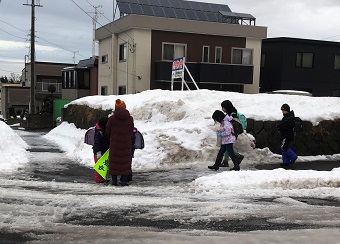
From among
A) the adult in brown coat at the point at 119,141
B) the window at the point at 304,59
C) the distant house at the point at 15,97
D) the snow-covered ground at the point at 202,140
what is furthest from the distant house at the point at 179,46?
the distant house at the point at 15,97

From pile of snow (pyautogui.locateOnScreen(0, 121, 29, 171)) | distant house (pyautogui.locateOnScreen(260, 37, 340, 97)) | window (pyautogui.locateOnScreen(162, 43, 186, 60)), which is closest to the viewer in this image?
pile of snow (pyautogui.locateOnScreen(0, 121, 29, 171))

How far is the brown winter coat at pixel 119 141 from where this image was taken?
7.54 metres

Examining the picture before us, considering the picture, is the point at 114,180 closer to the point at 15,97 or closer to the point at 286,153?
the point at 286,153

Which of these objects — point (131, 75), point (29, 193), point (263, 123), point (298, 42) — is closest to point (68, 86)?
point (131, 75)

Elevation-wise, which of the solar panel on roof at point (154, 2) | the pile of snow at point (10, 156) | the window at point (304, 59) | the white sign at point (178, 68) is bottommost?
the pile of snow at point (10, 156)

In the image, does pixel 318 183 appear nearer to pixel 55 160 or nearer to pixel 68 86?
pixel 55 160

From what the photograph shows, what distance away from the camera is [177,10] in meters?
26.8

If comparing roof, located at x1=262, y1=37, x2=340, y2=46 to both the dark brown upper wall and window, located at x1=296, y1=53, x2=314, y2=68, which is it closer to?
window, located at x1=296, y1=53, x2=314, y2=68

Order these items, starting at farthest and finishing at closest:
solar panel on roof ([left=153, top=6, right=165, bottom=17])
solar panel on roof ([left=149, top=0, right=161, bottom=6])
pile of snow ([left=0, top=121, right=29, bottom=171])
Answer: solar panel on roof ([left=149, top=0, right=161, bottom=6]) → solar panel on roof ([left=153, top=6, right=165, bottom=17]) → pile of snow ([left=0, top=121, right=29, bottom=171])

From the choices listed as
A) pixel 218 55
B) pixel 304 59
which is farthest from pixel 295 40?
pixel 218 55

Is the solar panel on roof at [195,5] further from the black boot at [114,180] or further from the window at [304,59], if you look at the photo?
the black boot at [114,180]

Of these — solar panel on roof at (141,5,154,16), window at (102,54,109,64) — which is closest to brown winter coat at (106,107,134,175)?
solar panel on roof at (141,5,154,16)

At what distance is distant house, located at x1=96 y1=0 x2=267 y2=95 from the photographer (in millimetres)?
24234

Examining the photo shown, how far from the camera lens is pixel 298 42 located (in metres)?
29.2
